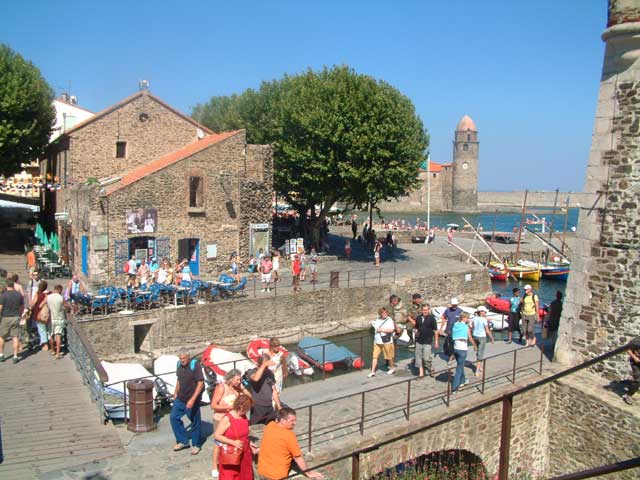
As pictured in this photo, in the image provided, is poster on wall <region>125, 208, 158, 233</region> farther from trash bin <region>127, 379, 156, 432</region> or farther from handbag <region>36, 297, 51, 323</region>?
trash bin <region>127, 379, 156, 432</region>

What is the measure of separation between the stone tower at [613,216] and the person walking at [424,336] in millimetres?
3359

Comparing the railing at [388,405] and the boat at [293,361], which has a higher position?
the railing at [388,405]

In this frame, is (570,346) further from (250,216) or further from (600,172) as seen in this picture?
(250,216)

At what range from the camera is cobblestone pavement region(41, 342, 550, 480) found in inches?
334

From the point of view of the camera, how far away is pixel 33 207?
3788 centimetres

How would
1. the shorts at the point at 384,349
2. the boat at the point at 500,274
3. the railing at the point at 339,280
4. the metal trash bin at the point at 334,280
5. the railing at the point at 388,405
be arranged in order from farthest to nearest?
the boat at the point at 500,274, the metal trash bin at the point at 334,280, the railing at the point at 339,280, the shorts at the point at 384,349, the railing at the point at 388,405

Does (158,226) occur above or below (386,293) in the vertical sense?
above

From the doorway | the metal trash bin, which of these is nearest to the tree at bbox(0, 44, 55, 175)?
the doorway

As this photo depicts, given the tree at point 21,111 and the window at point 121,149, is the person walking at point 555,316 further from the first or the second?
the tree at point 21,111

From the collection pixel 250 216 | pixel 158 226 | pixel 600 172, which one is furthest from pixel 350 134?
pixel 600 172

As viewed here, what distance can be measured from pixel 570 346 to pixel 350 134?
61.7ft

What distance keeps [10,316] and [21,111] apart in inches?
745

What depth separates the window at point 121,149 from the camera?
29.2 m

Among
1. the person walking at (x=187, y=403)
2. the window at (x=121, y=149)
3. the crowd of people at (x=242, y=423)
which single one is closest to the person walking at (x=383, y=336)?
the crowd of people at (x=242, y=423)
